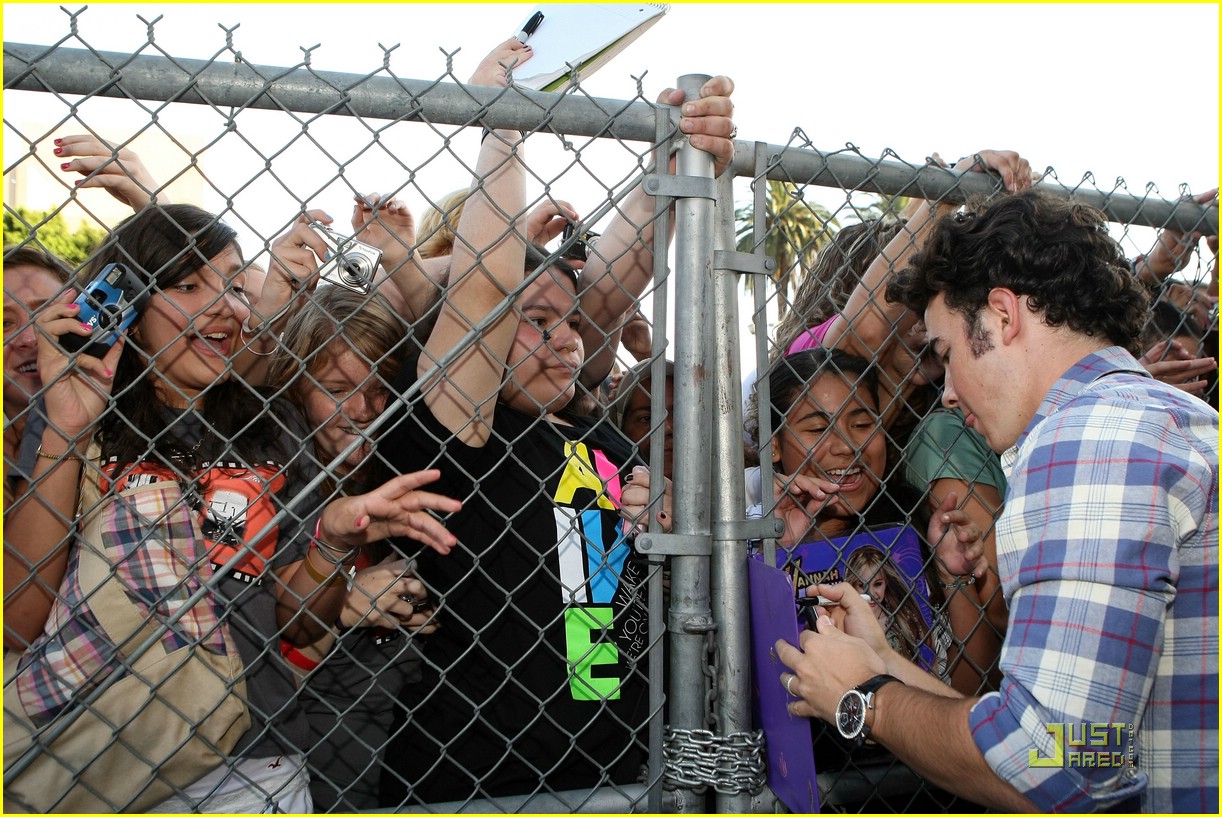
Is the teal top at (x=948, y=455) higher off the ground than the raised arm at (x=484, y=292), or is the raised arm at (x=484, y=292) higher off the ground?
the raised arm at (x=484, y=292)

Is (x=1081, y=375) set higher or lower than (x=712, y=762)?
higher

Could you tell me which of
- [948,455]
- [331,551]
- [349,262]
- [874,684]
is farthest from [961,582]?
[349,262]

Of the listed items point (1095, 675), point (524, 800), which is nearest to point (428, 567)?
point (524, 800)

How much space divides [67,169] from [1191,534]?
224 centimetres

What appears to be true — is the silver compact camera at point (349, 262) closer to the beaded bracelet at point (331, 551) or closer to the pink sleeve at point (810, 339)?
the beaded bracelet at point (331, 551)

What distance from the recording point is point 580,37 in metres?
2.04

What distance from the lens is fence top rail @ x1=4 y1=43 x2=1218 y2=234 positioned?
1.67 metres

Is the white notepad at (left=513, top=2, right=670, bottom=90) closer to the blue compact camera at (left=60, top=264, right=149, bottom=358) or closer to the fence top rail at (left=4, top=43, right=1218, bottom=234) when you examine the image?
the fence top rail at (left=4, top=43, right=1218, bottom=234)

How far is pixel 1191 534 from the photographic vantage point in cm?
155

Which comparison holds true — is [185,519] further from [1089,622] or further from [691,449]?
[1089,622]

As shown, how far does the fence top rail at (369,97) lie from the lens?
5.47 feet

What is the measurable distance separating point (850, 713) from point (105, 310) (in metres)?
1.74

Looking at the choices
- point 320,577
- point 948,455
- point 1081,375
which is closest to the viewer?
point 1081,375

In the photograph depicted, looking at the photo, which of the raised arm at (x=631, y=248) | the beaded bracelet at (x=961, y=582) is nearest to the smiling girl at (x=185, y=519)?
the raised arm at (x=631, y=248)
